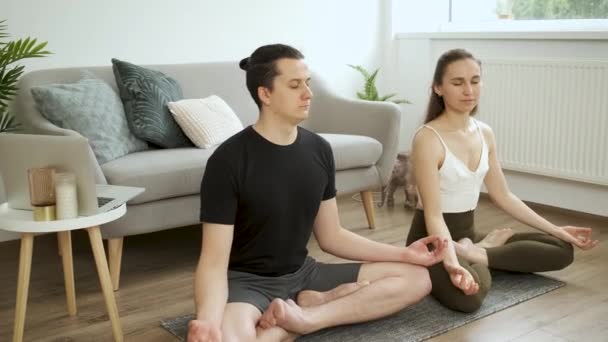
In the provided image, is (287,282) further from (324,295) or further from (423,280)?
(423,280)

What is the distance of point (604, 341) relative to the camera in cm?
226

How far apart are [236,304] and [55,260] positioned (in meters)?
1.44

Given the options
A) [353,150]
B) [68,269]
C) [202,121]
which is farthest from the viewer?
[353,150]

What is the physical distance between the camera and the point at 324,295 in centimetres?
226

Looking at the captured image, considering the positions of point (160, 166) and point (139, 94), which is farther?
point (139, 94)

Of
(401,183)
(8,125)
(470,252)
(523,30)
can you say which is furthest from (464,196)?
(523,30)

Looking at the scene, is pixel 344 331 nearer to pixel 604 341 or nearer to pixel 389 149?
pixel 604 341

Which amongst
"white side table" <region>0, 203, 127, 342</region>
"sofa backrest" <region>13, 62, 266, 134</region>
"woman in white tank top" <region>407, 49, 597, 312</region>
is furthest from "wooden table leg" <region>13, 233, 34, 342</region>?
"woman in white tank top" <region>407, 49, 597, 312</region>

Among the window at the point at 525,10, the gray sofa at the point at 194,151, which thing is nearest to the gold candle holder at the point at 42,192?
the gray sofa at the point at 194,151

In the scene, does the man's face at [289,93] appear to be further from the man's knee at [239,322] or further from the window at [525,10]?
the window at [525,10]

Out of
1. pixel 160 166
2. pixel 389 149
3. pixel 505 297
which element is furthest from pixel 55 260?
pixel 505 297

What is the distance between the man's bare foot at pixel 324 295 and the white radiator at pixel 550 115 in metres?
1.92

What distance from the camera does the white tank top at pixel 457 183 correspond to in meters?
2.63

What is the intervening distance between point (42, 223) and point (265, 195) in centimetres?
62
